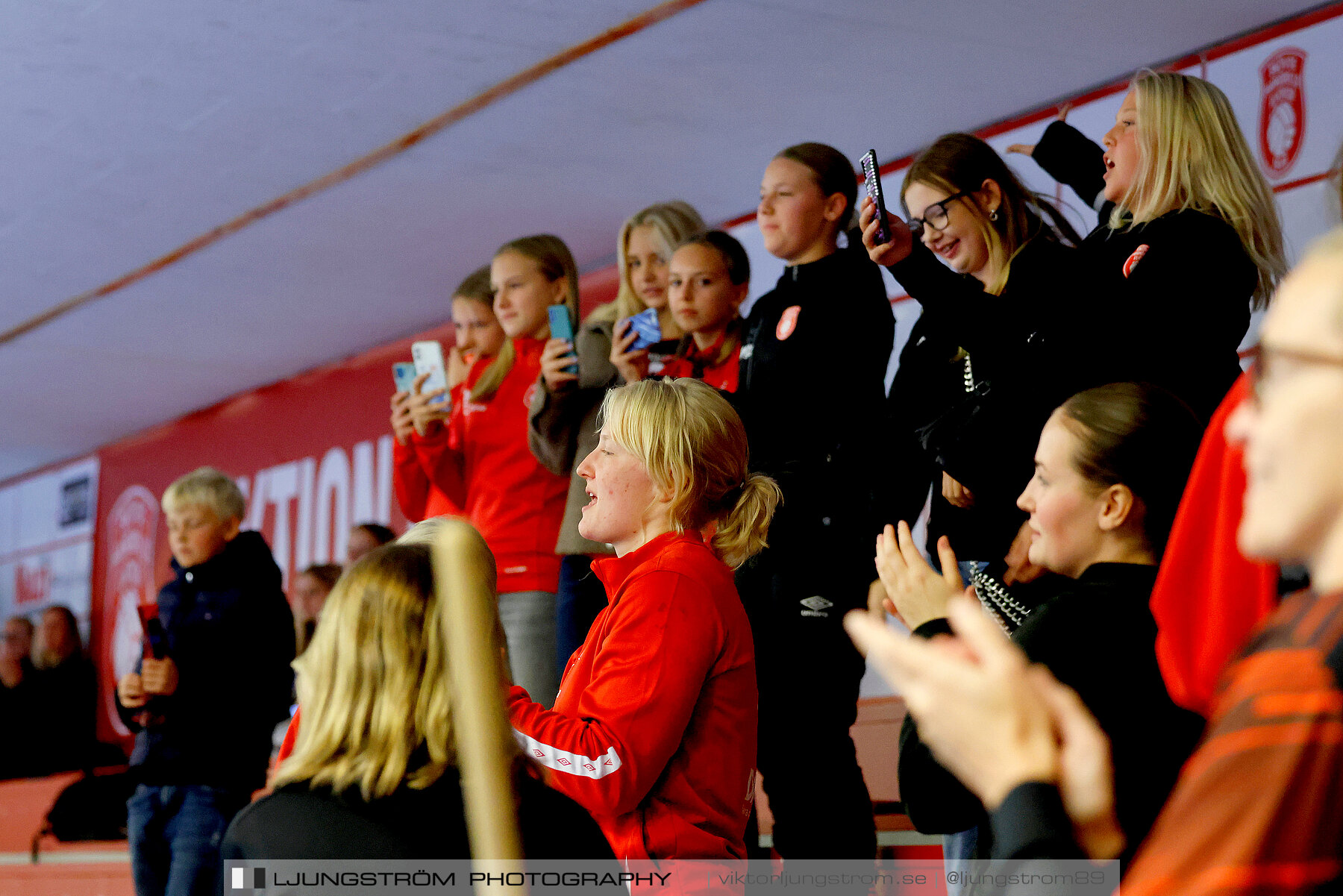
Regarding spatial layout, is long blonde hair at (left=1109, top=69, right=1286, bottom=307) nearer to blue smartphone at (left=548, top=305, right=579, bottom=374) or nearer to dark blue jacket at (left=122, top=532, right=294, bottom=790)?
blue smartphone at (left=548, top=305, right=579, bottom=374)

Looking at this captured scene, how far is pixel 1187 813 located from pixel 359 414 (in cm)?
665

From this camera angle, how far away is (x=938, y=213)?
278 cm

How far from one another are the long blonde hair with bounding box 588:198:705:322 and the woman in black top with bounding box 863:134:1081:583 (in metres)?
0.83

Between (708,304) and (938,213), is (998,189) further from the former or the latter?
(708,304)

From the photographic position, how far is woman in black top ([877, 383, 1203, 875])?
60.2 inches

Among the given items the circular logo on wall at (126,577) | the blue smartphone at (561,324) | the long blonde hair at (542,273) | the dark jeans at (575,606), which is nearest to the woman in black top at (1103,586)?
the dark jeans at (575,606)

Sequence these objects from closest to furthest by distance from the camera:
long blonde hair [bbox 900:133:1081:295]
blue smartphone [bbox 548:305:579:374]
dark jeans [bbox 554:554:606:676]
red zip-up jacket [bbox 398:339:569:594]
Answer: long blonde hair [bbox 900:133:1081:295] < dark jeans [bbox 554:554:606:676] < blue smartphone [bbox 548:305:579:374] < red zip-up jacket [bbox 398:339:569:594]

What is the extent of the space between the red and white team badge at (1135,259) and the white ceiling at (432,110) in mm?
1660

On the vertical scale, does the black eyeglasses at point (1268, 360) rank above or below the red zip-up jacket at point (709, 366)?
below

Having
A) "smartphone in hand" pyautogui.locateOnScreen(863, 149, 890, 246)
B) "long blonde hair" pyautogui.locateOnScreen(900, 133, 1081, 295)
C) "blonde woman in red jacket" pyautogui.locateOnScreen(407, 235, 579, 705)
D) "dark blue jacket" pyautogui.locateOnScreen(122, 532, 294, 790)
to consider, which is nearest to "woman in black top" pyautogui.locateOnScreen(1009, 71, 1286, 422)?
"long blonde hair" pyautogui.locateOnScreen(900, 133, 1081, 295)

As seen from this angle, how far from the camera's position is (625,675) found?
1.94 meters

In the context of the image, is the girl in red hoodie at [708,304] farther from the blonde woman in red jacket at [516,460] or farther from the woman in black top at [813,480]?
the blonde woman in red jacket at [516,460]

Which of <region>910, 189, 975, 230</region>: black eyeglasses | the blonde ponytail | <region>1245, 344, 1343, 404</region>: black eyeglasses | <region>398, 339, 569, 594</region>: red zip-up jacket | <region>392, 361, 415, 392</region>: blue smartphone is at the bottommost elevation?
the blonde ponytail

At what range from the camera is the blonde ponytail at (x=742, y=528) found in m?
2.26
